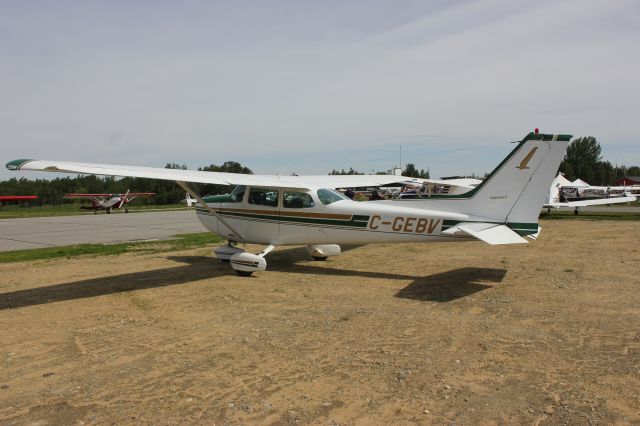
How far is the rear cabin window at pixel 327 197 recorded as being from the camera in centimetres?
999

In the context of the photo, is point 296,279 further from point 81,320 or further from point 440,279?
point 81,320

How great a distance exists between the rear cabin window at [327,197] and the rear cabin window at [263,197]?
1.12 meters

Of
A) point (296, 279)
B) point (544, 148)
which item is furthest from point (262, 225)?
point (544, 148)

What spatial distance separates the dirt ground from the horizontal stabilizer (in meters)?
0.92

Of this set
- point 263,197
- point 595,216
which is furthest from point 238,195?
point 595,216

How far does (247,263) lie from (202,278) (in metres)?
1.00

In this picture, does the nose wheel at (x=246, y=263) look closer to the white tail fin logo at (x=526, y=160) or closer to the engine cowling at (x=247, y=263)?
the engine cowling at (x=247, y=263)

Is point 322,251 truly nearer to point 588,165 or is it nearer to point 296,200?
point 296,200

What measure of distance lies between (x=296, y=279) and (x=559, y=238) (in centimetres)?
1037

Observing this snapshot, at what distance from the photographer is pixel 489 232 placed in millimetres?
8008

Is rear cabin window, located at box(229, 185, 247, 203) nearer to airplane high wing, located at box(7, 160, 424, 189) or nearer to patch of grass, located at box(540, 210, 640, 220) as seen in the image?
airplane high wing, located at box(7, 160, 424, 189)

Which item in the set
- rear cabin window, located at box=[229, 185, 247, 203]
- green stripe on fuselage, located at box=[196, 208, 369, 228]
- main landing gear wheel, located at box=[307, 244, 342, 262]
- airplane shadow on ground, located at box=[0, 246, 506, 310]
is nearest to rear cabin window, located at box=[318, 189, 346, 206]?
green stripe on fuselage, located at box=[196, 208, 369, 228]

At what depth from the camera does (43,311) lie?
712 cm

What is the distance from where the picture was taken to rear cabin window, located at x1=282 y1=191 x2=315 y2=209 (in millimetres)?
10109
